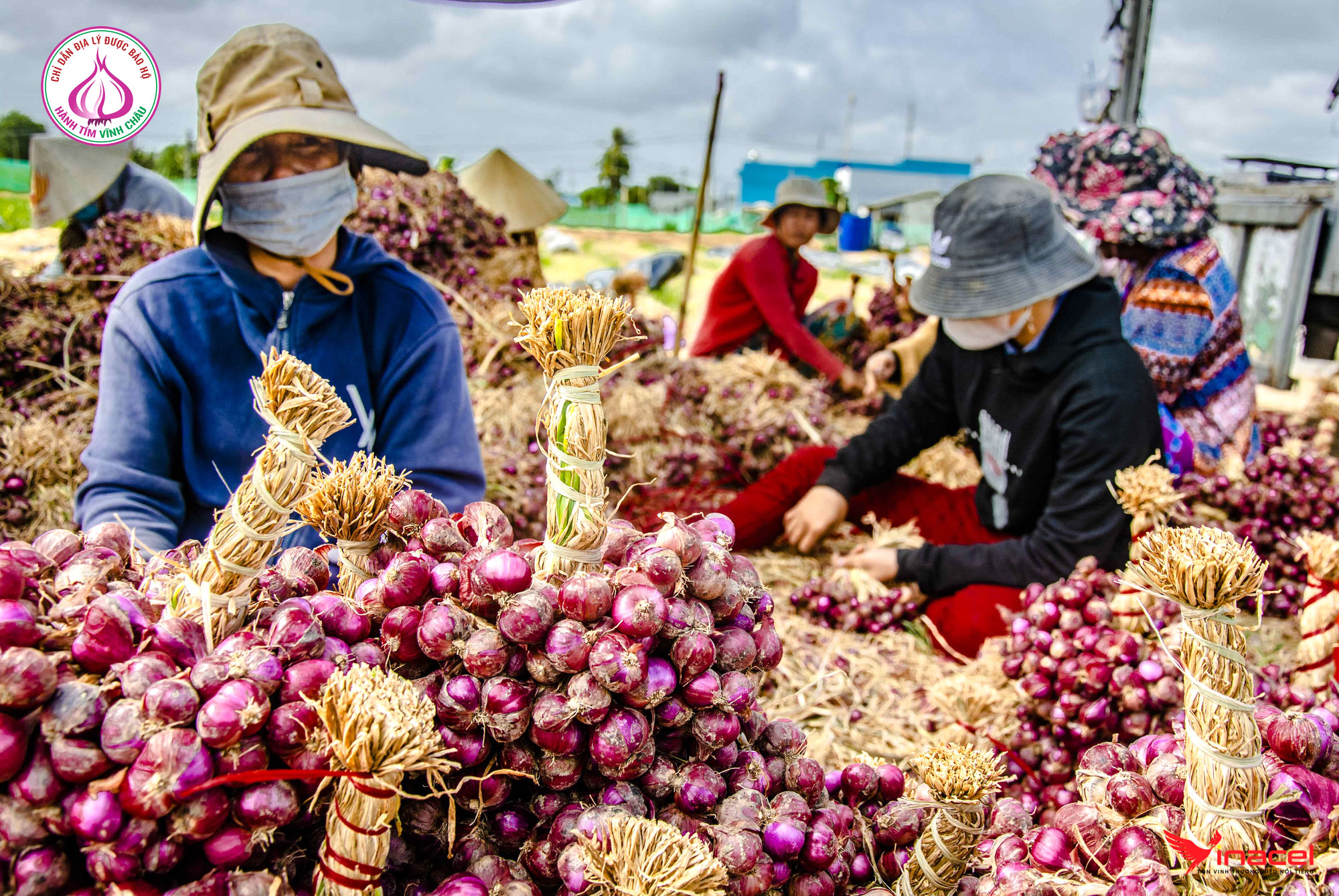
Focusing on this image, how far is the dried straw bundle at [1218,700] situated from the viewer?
818mm

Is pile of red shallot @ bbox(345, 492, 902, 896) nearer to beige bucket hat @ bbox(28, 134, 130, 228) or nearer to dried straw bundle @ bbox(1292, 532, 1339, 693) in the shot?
dried straw bundle @ bbox(1292, 532, 1339, 693)

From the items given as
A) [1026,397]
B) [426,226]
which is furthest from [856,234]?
[1026,397]

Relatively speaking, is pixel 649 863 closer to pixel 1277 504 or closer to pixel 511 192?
pixel 1277 504

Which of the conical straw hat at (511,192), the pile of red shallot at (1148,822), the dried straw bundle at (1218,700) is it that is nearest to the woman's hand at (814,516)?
the pile of red shallot at (1148,822)

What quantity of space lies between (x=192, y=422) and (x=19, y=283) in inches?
95.6

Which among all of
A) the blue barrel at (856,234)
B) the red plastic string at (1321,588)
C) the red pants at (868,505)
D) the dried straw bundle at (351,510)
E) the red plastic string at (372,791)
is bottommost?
the red pants at (868,505)

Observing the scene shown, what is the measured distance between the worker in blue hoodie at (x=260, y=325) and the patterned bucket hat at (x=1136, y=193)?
2.68m

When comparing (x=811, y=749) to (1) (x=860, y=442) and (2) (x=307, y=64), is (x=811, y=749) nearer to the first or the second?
(1) (x=860, y=442)

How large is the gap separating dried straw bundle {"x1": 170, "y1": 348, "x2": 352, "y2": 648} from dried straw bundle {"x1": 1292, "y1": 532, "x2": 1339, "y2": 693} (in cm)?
170

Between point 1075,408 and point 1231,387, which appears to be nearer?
point 1075,408

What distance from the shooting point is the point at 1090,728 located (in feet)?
5.13

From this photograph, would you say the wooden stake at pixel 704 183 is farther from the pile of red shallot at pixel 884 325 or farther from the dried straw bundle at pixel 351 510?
the dried straw bundle at pixel 351 510

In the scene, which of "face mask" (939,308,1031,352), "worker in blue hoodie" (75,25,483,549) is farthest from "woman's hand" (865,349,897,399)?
"worker in blue hoodie" (75,25,483,549)

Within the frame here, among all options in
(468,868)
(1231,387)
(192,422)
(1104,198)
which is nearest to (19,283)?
(192,422)
